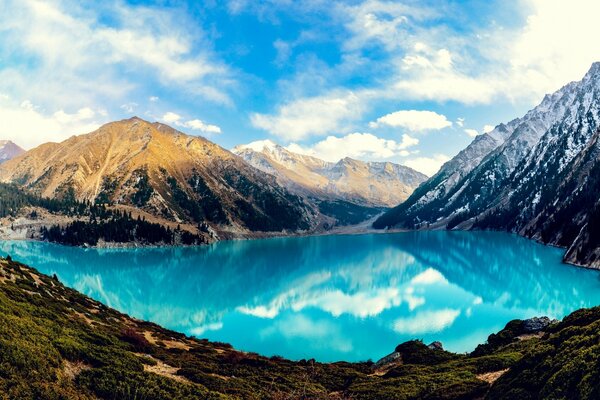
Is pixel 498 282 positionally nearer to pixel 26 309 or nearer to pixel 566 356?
pixel 566 356

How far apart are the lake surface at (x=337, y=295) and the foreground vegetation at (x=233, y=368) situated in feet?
53.7

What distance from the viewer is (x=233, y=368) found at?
35875 mm

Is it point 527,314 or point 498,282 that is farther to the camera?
point 498,282

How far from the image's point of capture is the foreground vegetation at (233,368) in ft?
64.4

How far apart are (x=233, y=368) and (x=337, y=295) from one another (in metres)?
66.5

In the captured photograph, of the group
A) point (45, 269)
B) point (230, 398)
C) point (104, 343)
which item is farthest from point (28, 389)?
point (45, 269)

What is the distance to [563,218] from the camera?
177 metres

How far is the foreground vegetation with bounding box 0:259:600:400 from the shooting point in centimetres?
1962

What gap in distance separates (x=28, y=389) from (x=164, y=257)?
168134 millimetres

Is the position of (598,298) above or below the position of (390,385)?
above

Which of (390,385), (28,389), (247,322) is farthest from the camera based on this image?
(247,322)

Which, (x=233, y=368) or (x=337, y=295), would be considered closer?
(x=233, y=368)

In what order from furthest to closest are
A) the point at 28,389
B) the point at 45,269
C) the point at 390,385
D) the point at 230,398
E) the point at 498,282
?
the point at 45,269, the point at 498,282, the point at 390,385, the point at 230,398, the point at 28,389

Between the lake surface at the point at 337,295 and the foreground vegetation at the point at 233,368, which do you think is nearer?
the foreground vegetation at the point at 233,368
